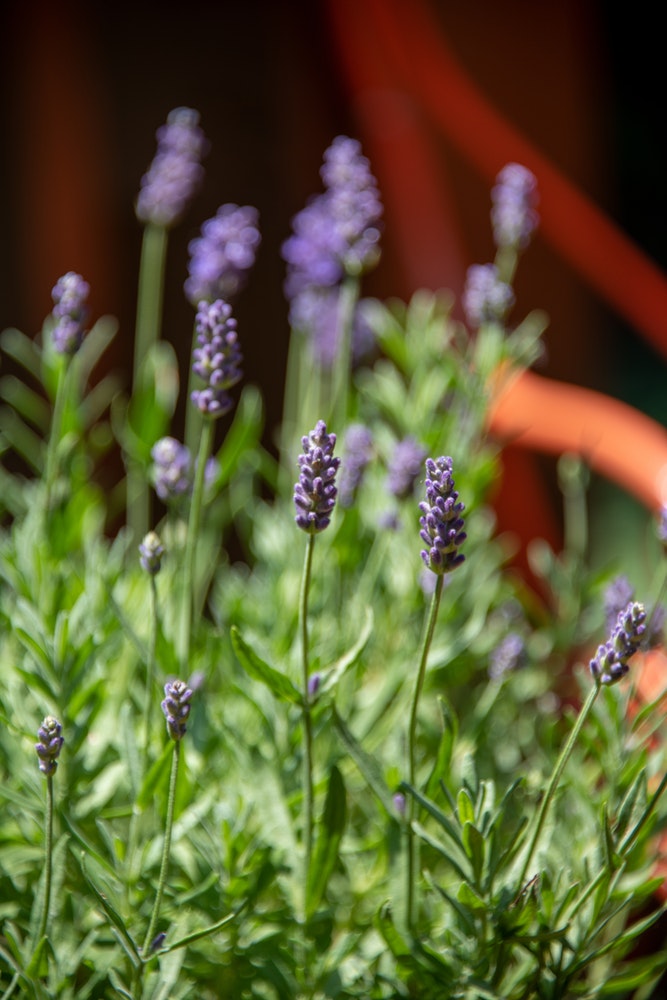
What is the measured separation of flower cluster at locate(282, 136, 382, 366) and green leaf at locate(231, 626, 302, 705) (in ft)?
1.41

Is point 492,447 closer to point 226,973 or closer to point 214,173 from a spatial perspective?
point 226,973

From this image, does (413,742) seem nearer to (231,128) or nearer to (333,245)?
(333,245)

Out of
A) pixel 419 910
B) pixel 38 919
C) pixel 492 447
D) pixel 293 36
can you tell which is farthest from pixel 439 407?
pixel 293 36

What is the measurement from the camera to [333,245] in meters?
1.21

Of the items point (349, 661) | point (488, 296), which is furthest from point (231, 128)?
point (349, 661)

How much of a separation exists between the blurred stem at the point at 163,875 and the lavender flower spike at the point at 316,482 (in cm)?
16

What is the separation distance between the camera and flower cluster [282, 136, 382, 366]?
1.09 meters

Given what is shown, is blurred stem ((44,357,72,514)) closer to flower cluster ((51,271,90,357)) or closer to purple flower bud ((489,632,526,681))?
flower cluster ((51,271,90,357))

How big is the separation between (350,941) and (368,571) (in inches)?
13.9

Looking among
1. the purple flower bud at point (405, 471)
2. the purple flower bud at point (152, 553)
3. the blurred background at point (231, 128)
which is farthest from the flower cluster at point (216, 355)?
the blurred background at point (231, 128)

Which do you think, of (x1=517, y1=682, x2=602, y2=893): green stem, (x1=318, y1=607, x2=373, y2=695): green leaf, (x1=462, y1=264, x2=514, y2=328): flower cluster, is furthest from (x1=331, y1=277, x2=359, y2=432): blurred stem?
(x1=517, y1=682, x2=602, y2=893): green stem

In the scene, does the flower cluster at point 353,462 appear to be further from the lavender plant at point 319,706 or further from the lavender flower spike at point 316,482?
the lavender flower spike at point 316,482

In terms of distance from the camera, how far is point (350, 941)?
89 centimetres

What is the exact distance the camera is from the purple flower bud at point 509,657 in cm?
109
